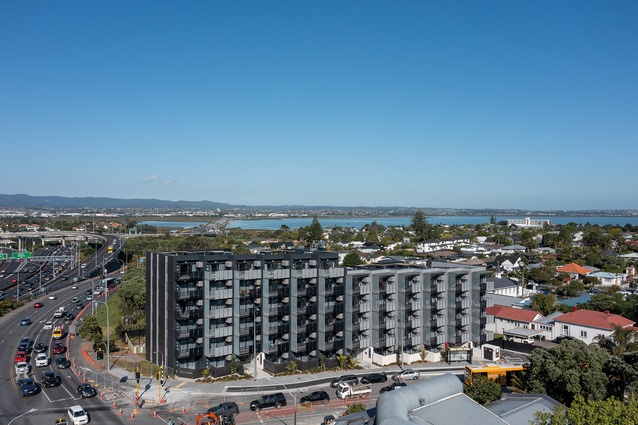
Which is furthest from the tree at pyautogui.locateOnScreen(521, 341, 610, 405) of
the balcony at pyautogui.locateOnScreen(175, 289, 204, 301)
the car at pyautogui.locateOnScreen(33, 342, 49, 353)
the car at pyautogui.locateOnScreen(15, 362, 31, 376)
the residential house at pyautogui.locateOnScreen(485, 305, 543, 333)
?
the car at pyautogui.locateOnScreen(33, 342, 49, 353)

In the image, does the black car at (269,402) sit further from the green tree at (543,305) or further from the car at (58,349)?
the green tree at (543,305)

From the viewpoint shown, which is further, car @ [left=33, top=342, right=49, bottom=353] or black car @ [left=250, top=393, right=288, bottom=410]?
car @ [left=33, top=342, right=49, bottom=353]

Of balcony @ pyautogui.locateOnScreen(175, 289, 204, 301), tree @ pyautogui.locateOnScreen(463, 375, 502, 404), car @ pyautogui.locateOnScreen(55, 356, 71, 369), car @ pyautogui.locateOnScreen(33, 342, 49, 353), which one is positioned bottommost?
car @ pyautogui.locateOnScreen(33, 342, 49, 353)

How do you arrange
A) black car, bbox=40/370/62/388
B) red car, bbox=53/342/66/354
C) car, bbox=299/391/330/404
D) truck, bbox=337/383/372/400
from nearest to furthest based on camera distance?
car, bbox=299/391/330/404
truck, bbox=337/383/372/400
black car, bbox=40/370/62/388
red car, bbox=53/342/66/354

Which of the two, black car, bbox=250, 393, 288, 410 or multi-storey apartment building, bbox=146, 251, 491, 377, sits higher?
multi-storey apartment building, bbox=146, 251, 491, 377

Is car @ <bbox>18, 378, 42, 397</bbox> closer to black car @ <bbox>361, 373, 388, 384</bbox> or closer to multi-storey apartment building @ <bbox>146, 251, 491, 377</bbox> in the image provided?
multi-storey apartment building @ <bbox>146, 251, 491, 377</bbox>

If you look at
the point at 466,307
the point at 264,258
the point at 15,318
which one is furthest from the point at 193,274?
the point at 15,318
